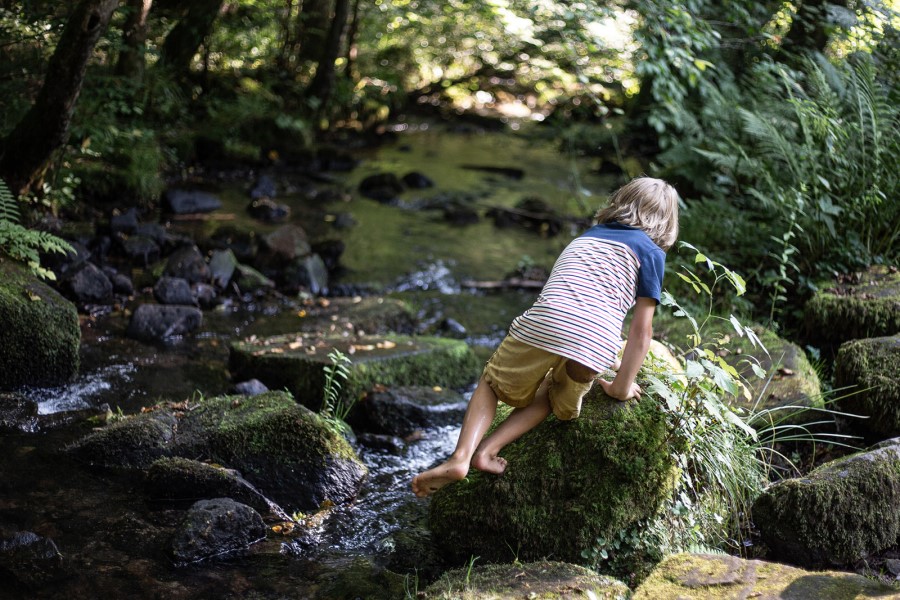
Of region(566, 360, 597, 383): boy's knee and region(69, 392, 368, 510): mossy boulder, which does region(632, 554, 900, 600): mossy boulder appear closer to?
region(566, 360, 597, 383): boy's knee

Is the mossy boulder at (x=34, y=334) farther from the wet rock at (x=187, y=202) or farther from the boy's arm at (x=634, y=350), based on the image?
the wet rock at (x=187, y=202)

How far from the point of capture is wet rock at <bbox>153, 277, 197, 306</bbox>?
7.68 m

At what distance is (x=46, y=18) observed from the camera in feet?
24.6

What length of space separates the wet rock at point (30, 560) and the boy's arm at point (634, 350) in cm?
280

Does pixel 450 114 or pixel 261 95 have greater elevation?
pixel 261 95

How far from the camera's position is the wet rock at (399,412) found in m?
5.72

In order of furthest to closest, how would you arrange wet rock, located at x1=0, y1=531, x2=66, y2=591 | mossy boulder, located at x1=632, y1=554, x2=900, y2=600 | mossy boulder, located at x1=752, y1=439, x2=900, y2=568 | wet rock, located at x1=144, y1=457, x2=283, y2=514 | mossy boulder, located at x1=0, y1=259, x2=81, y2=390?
mossy boulder, located at x1=0, y1=259, x2=81, y2=390
wet rock, located at x1=144, y1=457, x2=283, y2=514
mossy boulder, located at x1=752, y1=439, x2=900, y2=568
wet rock, located at x1=0, y1=531, x2=66, y2=591
mossy boulder, located at x1=632, y1=554, x2=900, y2=600

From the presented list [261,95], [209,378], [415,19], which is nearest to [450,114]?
[415,19]

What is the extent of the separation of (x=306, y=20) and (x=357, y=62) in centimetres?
143

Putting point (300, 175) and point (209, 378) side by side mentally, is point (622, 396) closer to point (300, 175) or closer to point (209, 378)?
point (209, 378)

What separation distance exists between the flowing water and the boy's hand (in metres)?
1.46

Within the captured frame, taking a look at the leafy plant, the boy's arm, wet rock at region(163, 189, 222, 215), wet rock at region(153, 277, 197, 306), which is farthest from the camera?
wet rock at region(163, 189, 222, 215)

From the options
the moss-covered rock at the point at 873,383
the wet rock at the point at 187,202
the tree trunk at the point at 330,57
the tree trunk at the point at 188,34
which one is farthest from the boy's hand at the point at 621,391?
the tree trunk at the point at 330,57

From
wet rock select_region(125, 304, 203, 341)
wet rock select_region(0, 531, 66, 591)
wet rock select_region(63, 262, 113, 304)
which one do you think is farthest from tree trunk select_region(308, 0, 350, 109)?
wet rock select_region(0, 531, 66, 591)
